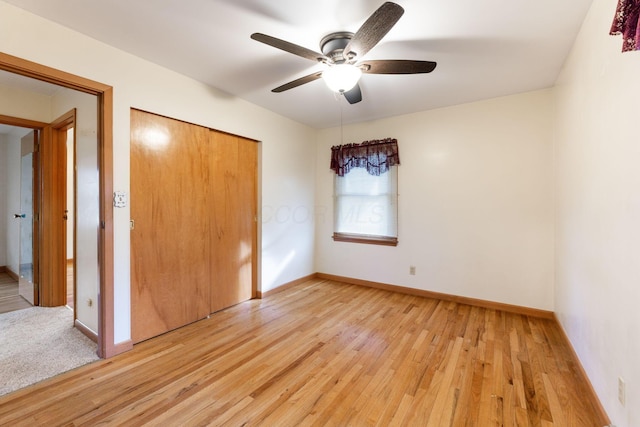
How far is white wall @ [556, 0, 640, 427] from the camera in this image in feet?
4.09

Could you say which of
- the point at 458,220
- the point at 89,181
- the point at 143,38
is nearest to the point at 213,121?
the point at 143,38

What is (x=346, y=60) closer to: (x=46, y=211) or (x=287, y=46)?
(x=287, y=46)

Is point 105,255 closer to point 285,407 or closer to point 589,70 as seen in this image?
point 285,407

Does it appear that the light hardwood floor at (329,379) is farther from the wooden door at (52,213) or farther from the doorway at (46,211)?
the wooden door at (52,213)

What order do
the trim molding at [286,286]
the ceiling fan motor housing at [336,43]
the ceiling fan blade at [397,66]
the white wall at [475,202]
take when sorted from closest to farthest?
the ceiling fan blade at [397,66] → the ceiling fan motor housing at [336,43] → the white wall at [475,202] → the trim molding at [286,286]

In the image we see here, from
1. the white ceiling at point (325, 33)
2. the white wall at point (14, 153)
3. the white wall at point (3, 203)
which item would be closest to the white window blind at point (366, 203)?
the white ceiling at point (325, 33)

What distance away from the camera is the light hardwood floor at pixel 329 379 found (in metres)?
1.56

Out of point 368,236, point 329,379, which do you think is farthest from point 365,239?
point 329,379

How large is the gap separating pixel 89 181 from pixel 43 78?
857mm

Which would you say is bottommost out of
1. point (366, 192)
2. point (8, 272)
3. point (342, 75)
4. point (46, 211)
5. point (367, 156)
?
point (8, 272)

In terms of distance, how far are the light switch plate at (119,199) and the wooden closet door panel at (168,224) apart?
9 cm

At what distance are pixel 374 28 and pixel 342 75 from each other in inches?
16.9

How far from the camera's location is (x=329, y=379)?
1895 mm

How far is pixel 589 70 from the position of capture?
1.78m
